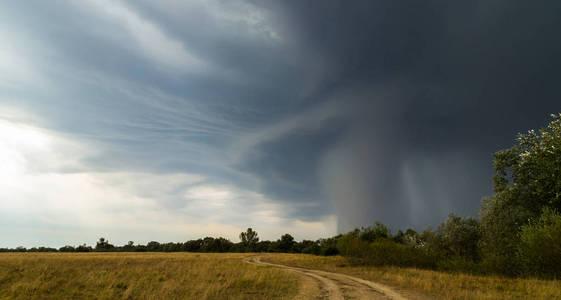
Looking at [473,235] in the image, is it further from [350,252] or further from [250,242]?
[250,242]

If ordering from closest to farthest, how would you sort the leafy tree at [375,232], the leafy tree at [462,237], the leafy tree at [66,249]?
the leafy tree at [462,237] < the leafy tree at [375,232] < the leafy tree at [66,249]

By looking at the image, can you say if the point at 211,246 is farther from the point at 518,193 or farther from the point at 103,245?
the point at 518,193

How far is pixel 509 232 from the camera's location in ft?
98.1

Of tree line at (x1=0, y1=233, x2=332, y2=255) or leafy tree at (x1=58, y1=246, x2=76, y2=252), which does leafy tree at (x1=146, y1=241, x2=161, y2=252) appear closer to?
tree line at (x1=0, y1=233, x2=332, y2=255)

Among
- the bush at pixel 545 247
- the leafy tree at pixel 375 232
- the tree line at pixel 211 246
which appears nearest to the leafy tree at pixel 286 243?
the tree line at pixel 211 246

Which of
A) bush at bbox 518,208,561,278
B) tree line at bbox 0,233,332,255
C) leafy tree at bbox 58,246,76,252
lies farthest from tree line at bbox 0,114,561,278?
leafy tree at bbox 58,246,76,252

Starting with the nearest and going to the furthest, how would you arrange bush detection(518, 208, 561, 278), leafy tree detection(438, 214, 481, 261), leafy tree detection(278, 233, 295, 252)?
bush detection(518, 208, 561, 278), leafy tree detection(438, 214, 481, 261), leafy tree detection(278, 233, 295, 252)

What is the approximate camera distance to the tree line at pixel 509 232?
78.6 ft

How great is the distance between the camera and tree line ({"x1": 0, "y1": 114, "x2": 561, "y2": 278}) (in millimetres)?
23953

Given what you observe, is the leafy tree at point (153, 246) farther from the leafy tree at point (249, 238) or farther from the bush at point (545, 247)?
the bush at point (545, 247)

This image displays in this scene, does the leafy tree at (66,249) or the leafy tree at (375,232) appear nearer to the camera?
the leafy tree at (375,232)

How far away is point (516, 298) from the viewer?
54.7ft

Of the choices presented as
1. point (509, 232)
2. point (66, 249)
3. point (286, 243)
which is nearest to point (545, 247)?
point (509, 232)

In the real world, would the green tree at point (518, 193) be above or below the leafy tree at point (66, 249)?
above
